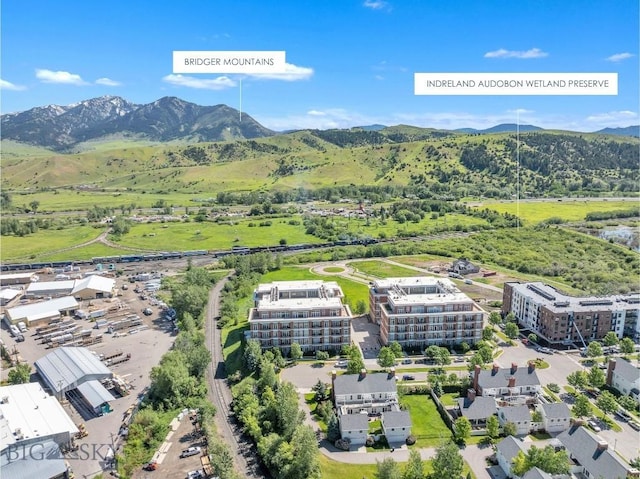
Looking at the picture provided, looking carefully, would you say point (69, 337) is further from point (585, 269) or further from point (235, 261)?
point (585, 269)

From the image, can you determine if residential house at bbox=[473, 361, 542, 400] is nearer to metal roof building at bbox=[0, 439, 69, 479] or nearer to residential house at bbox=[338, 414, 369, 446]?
residential house at bbox=[338, 414, 369, 446]

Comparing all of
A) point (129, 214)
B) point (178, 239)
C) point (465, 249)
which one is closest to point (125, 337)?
point (178, 239)

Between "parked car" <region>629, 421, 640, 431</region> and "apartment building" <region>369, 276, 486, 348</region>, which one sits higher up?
"apartment building" <region>369, 276, 486, 348</region>

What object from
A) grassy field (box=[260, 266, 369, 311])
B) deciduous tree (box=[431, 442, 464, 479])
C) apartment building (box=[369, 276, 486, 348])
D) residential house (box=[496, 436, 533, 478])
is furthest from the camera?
grassy field (box=[260, 266, 369, 311])

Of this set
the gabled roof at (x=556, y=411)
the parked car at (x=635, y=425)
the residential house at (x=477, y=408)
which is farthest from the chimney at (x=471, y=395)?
the parked car at (x=635, y=425)

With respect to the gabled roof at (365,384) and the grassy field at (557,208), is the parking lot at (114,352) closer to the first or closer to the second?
the gabled roof at (365,384)

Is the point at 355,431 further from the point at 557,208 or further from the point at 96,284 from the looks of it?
the point at 557,208

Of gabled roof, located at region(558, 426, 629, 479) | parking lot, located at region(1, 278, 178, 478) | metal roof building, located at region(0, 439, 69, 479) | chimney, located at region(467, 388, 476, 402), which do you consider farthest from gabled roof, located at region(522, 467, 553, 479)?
metal roof building, located at region(0, 439, 69, 479)

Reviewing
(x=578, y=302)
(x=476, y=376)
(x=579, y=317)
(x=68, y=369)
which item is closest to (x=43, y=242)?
(x=68, y=369)
